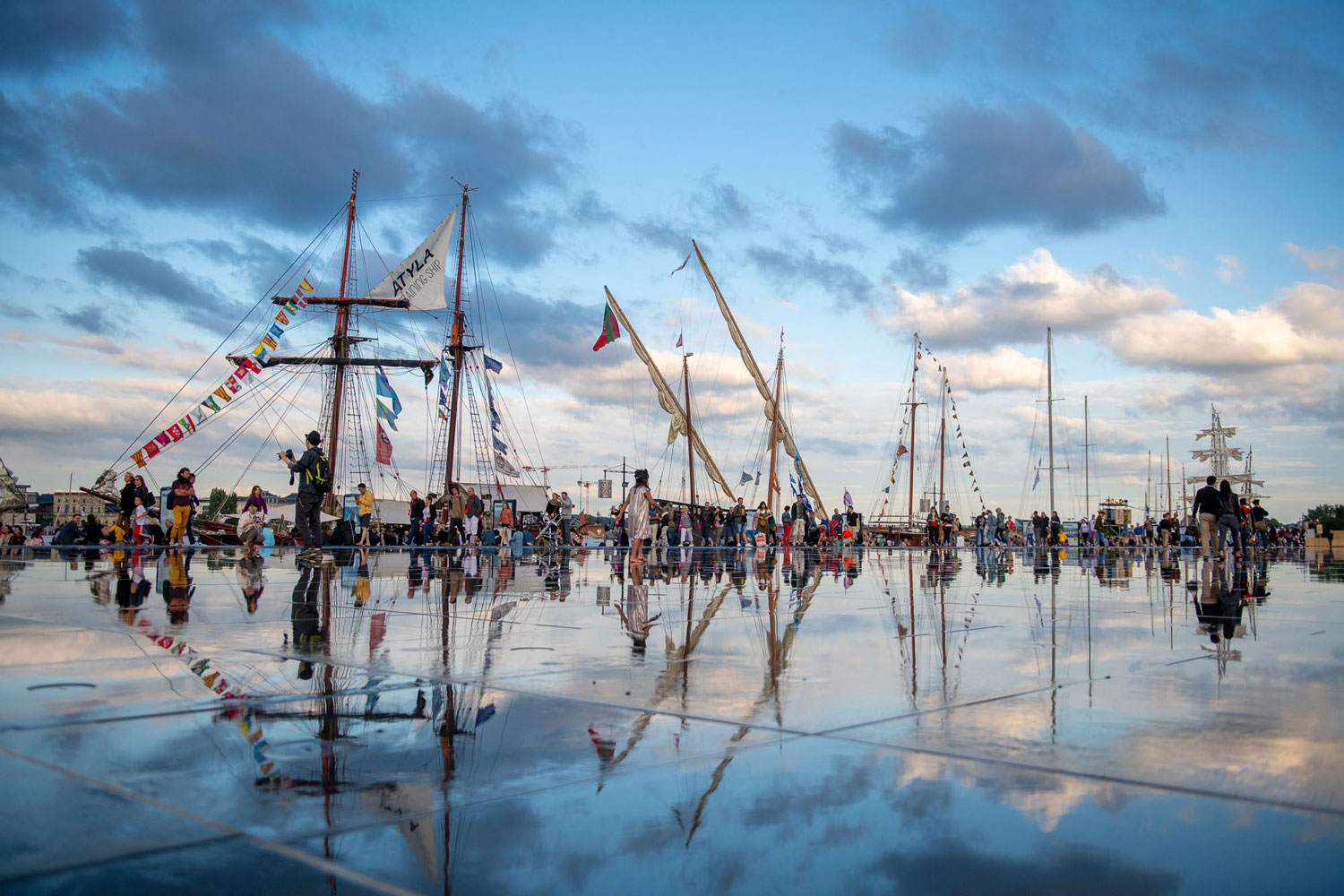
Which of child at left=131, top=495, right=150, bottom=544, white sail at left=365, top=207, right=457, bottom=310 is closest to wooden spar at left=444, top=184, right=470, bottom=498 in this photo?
white sail at left=365, top=207, right=457, bottom=310

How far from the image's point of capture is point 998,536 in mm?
48438

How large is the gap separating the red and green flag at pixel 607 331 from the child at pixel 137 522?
2188cm

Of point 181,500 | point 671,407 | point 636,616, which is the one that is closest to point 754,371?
point 671,407

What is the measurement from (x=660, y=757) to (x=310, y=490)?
14.3 metres

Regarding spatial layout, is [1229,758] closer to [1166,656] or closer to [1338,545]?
[1166,656]

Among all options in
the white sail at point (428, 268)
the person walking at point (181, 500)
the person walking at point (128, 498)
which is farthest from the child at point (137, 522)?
the white sail at point (428, 268)

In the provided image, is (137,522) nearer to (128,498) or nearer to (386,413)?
(128,498)

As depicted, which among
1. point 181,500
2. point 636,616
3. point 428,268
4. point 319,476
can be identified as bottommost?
point 636,616

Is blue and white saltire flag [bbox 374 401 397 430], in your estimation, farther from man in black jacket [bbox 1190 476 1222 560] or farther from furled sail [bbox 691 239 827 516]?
man in black jacket [bbox 1190 476 1222 560]

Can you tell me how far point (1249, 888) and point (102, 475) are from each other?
39305mm

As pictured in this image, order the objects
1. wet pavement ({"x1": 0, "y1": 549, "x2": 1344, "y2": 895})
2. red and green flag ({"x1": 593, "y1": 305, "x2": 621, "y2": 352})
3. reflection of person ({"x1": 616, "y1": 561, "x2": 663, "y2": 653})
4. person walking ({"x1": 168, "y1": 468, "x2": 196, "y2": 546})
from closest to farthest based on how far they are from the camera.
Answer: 1. wet pavement ({"x1": 0, "y1": 549, "x2": 1344, "y2": 895})
2. reflection of person ({"x1": 616, "y1": 561, "x2": 663, "y2": 653})
3. person walking ({"x1": 168, "y1": 468, "x2": 196, "y2": 546})
4. red and green flag ({"x1": 593, "y1": 305, "x2": 621, "y2": 352})

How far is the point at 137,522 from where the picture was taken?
23.6 meters

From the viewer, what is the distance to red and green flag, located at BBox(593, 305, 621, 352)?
4278cm

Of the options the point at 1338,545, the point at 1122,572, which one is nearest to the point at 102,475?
the point at 1122,572
